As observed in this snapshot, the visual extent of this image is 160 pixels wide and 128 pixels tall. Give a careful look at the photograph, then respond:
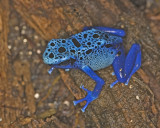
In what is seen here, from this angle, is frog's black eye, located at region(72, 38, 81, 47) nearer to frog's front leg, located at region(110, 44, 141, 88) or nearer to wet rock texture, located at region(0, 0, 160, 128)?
wet rock texture, located at region(0, 0, 160, 128)

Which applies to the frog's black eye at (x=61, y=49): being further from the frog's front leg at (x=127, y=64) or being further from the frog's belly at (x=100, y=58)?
the frog's front leg at (x=127, y=64)

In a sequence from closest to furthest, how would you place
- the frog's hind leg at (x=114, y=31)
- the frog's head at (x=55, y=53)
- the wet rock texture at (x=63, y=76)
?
1. the frog's head at (x=55, y=53)
2. the wet rock texture at (x=63, y=76)
3. the frog's hind leg at (x=114, y=31)

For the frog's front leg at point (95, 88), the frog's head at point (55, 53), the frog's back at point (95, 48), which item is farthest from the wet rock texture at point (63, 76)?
the frog's head at point (55, 53)

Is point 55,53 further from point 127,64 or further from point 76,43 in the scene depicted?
point 127,64

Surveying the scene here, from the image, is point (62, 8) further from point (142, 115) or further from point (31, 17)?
point (142, 115)

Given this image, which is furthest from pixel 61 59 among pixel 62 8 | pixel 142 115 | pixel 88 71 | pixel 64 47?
pixel 142 115

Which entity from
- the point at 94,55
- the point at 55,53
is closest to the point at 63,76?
the point at 55,53

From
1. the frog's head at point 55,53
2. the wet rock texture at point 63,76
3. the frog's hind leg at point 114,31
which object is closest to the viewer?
the frog's head at point 55,53
